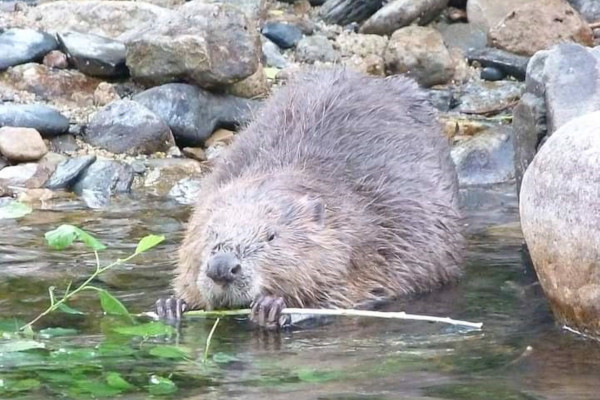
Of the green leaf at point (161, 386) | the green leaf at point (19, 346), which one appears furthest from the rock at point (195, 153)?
the green leaf at point (161, 386)

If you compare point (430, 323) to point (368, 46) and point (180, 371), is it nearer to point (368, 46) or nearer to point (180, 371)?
point (180, 371)

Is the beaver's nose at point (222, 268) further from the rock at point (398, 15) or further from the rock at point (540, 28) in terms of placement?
the rock at point (398, 15)

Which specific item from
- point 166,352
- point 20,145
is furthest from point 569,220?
point 20,145

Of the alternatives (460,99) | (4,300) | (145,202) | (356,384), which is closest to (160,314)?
(4,300)

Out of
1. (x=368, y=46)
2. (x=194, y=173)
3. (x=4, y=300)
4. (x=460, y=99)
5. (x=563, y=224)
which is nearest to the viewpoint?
(x=563, y=224)

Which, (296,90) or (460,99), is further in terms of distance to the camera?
(460,99)

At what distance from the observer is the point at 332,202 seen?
230 inches

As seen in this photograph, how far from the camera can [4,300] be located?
5613mm

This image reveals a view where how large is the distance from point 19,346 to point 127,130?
5529 mm

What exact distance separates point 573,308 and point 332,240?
1203 mm

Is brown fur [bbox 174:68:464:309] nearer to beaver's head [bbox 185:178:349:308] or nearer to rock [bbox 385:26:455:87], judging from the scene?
beaver's head [bbox 185:178:349:308]

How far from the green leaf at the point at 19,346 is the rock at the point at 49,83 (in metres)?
6.10

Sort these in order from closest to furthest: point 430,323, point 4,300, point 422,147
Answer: point 430,323 < point 4,300 < point 422,147

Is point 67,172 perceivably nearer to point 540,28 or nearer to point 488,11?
point 540,28
